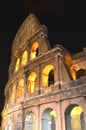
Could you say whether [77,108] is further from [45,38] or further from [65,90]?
[45,38]

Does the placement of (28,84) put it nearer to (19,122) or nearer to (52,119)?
(19,122)

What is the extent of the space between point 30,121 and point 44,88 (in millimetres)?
3682

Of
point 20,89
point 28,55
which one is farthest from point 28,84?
point 28,55

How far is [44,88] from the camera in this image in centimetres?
1970

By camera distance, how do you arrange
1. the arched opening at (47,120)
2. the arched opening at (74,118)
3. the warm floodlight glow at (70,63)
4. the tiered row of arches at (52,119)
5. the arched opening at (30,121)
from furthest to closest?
the warm floodlight glow at (70,63) < the arched opening at (30,121) < the arched opening at (47,120) < the tiered row of arches at (52,119) < the arched opening at (74,118)

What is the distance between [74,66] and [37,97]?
19.2 feet

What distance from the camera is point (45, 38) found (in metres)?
23.2

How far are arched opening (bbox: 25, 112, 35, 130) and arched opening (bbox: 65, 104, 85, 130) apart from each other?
3837 mm

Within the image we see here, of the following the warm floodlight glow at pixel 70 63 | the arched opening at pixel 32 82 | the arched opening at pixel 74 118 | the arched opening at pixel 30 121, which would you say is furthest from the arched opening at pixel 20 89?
the arched opening at pixel 74 118

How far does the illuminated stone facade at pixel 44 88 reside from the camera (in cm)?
1705

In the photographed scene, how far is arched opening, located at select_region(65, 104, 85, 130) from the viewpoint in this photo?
16.9 m

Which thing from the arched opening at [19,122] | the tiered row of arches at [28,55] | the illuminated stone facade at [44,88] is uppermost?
the tiered row of arches at [28,55]

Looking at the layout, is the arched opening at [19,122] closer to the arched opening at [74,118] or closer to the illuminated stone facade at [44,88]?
the illuminated stone facade at [44,88]

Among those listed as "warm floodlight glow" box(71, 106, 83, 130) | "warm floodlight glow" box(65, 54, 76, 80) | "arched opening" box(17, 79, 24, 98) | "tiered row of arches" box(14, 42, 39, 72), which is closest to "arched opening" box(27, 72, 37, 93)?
"arched opening" box(17, 79, 24, 98)
